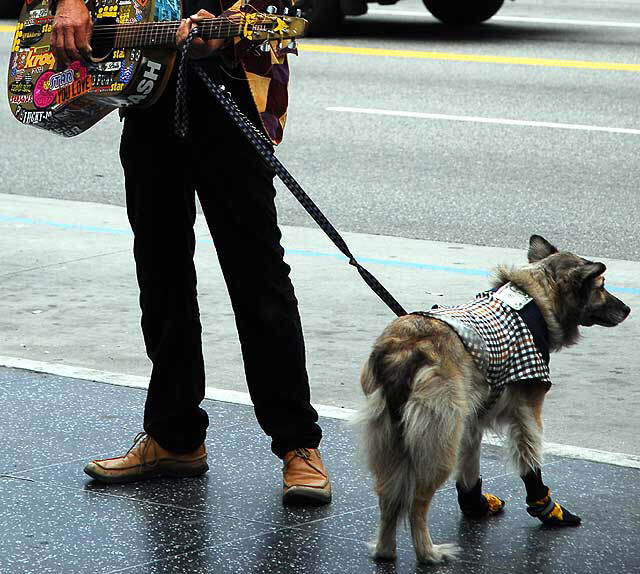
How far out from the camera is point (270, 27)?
389cm

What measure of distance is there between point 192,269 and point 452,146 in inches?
249

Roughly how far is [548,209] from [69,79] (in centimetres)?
489

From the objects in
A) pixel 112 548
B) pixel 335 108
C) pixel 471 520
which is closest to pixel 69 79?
pixel 112 548

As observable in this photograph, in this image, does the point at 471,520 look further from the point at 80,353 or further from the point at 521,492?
the point at 80,353

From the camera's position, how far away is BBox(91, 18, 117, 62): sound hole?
403 centimetres

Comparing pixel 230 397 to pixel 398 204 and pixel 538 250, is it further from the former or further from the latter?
pixel 398 204

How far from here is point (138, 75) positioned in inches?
156

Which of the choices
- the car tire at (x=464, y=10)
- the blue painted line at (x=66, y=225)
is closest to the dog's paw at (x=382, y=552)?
the blue painted line at (x=66, y=225)

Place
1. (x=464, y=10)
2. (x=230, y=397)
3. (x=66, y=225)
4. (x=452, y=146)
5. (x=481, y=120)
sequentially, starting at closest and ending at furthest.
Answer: (x=230, y=397) < (x=66, y=225) < (x=452, y=146) < (x=481, y=120) < (x=464, y=10)

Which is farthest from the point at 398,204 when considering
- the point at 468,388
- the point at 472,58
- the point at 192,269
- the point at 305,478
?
the point at 472,58

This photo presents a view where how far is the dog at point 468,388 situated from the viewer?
3531mm

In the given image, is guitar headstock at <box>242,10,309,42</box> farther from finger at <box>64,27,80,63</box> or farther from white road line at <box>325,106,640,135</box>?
white road line at <box>325,106,640,135</box>

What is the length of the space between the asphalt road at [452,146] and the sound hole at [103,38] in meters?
4.01

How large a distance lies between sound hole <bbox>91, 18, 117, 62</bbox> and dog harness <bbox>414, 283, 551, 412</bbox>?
4.11 ft
